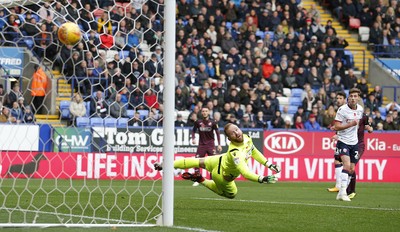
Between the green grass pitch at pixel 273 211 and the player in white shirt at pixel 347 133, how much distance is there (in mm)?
488

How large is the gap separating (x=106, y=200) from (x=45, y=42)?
21.8 feet

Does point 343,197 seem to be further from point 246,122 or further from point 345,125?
point 246,122

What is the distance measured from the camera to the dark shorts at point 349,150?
17109mm

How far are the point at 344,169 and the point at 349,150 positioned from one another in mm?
638

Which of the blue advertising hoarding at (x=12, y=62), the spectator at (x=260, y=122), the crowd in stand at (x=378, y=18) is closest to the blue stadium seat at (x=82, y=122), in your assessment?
the blue advertising hoarding at (x=12, y=62)

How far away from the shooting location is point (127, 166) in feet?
76.1

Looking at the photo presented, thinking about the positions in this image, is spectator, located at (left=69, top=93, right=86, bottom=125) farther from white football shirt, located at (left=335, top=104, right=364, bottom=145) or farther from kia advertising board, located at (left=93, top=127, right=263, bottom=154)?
kia advertising board, located at (left=93, top=127, right=263, bottom=154)

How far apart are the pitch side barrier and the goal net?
102mm

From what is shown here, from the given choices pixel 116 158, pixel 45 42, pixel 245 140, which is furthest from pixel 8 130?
pixel 245 140

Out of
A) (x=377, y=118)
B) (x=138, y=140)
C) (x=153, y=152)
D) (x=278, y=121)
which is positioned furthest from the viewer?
(x=377, y=118)

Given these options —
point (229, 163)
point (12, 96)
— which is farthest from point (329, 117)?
point (229, 163)

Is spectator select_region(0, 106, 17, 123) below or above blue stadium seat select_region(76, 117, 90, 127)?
above

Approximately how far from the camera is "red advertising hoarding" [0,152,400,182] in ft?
60.0

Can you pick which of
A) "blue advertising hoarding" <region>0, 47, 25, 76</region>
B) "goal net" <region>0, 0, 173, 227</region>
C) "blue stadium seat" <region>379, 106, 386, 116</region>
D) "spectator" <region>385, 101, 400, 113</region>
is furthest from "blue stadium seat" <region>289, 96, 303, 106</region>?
"blue advertising hoarding" <region>0, 47, 25, 76</region>
